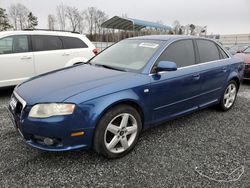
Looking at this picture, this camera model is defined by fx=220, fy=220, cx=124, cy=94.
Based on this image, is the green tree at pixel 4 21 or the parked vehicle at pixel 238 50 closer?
the parked vehicle at pixel 238 50

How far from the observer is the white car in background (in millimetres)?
5062

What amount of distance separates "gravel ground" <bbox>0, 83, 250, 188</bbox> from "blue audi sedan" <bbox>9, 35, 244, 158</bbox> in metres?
0.27

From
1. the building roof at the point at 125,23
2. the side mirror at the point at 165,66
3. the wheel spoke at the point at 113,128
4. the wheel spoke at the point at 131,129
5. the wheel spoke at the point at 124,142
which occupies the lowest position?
the wheel spoke at the point at 124,142

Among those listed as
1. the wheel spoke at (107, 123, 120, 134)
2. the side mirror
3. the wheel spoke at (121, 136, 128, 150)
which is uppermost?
the side mirror

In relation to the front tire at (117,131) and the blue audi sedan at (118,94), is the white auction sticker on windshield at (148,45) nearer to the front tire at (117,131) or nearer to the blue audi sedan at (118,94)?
the blue audi sedan at (118,94)

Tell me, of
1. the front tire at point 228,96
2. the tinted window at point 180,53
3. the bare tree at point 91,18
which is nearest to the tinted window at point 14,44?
the tinted window at point 180,53

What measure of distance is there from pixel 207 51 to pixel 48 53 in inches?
150

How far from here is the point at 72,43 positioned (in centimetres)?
614

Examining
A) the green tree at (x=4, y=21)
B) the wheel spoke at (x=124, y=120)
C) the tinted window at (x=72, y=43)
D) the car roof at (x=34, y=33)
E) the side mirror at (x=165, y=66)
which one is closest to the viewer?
the wheel spoke at (x=124, y=120)

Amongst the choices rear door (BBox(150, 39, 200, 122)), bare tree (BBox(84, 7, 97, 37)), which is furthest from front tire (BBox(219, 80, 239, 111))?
bare tree (BBox(84, 7, 97, 37))

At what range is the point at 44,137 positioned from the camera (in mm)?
2367

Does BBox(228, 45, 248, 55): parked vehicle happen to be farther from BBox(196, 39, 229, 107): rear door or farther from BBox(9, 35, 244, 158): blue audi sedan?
BBox(9, 35, 244, 158): blue audi sedan

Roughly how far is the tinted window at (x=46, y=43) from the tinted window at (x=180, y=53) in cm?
352

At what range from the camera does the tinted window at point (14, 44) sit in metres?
5.04
